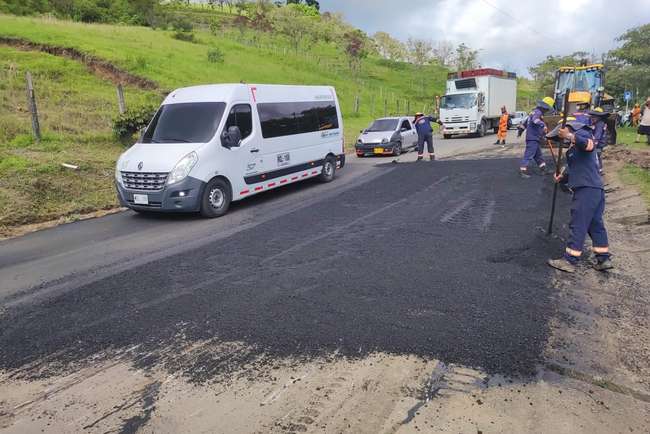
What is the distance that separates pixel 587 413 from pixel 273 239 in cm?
461

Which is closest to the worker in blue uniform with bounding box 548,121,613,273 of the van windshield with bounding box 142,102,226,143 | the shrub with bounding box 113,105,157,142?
the van windshield with bounding box 142,102,226,143

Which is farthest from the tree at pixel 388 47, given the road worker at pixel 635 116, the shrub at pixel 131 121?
the shrub at pixel 131 121

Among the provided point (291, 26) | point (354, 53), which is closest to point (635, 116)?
point (354, 53)

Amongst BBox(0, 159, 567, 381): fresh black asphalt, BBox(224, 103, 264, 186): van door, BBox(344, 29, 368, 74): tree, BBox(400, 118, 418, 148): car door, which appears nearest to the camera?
BBox(0, 159, 567, 381): fresh black asphalt

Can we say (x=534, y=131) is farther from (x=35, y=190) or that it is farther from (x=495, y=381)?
(x=35, y=190)

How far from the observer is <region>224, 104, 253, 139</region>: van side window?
29.7 ft

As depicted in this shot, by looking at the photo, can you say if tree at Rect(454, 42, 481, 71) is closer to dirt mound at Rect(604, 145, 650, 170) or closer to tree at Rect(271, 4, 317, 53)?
tree at Rect(271, 4, 317, 53)

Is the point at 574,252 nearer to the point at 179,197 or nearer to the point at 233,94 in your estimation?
the point at 179,197

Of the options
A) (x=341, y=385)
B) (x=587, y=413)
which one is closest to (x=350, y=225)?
(x=341, y=385)

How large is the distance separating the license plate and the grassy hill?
67.2 inches

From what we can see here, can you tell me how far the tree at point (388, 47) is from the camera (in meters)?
77.3

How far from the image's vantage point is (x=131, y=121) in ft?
44.3

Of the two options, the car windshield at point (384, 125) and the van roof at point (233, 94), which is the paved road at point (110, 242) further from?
the car windshield at point (384, 125)

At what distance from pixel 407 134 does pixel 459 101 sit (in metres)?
7.11
